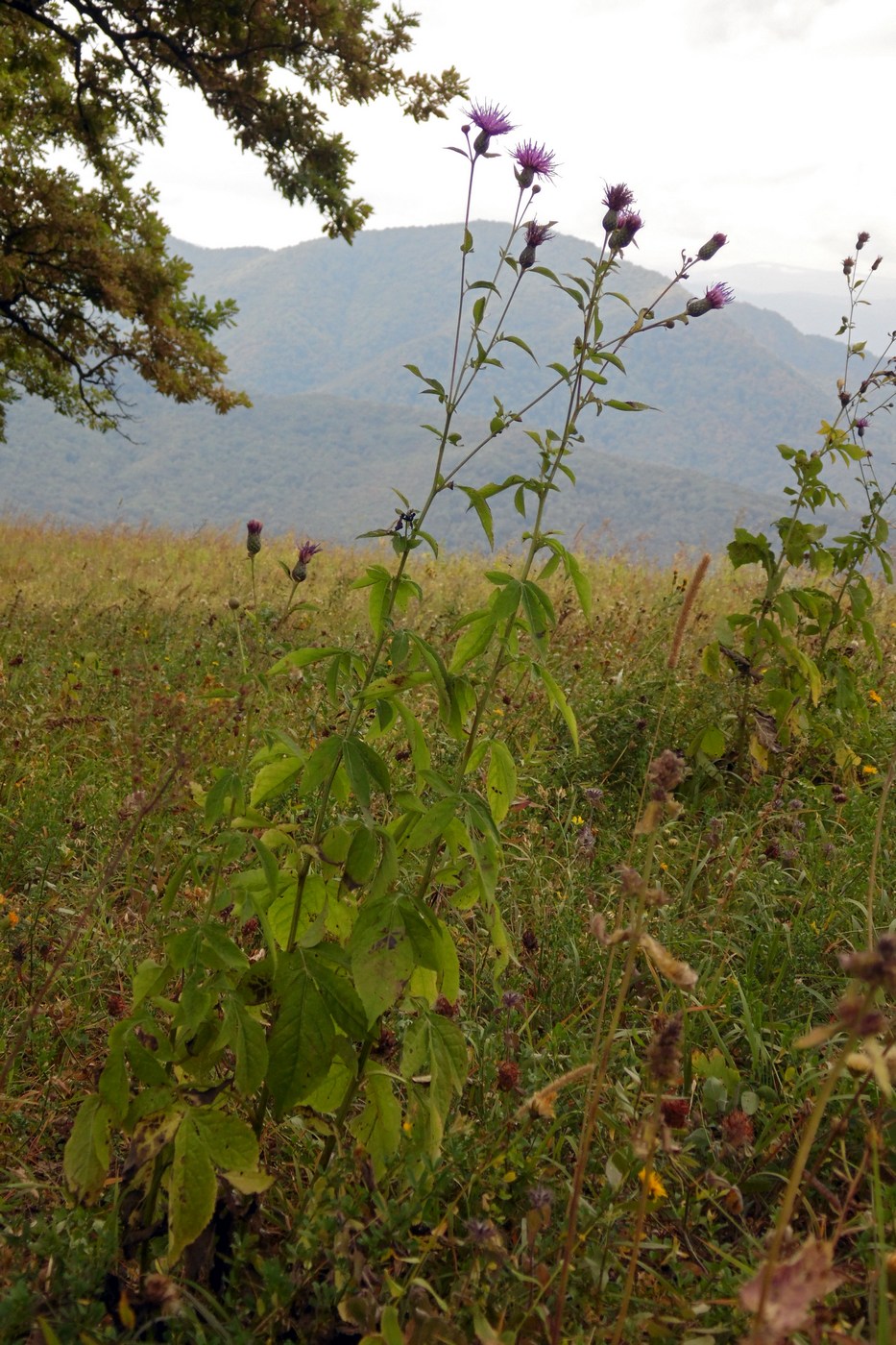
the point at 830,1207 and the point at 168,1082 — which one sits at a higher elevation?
the point at 168,1082

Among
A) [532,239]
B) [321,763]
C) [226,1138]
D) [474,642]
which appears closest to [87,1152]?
[226,1138]

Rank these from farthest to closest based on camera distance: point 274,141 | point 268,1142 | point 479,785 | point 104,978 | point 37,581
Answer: point 274,141
point 37,581
point 479,785
point 104,978
point 268,1142

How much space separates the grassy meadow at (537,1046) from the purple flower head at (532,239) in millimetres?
970

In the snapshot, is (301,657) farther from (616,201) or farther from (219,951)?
(616,201)

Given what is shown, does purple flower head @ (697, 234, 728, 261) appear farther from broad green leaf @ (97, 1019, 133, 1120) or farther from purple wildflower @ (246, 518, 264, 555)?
broad green leaf @ (97, 1019, 133, 1120)

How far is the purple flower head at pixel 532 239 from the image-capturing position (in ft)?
6.42

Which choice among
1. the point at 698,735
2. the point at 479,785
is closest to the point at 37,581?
the point at 479,785

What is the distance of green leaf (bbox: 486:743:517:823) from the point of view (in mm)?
1716

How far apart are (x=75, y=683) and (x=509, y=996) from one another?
325 centimetres

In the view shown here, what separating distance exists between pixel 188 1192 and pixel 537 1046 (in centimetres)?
106

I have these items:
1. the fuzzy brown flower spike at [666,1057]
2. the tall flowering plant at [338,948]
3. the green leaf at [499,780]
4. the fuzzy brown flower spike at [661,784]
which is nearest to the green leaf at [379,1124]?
the tall flowering plant at [338,948]

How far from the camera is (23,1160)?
1.77m

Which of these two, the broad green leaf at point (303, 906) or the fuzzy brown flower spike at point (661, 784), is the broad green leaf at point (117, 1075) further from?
the fuzzy brown flower spike at point (661, 784)

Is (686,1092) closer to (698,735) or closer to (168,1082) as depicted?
(168,1082)
